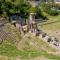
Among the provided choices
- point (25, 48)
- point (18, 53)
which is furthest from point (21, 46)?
point (18, 53)

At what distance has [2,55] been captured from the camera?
56.7ft

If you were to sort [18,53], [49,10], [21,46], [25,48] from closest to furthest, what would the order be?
[18,53] < [25,48] < [21,46] < [49,10]

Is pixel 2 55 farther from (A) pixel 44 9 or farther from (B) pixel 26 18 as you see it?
(A) pixel 44 9

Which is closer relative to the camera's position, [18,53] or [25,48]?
[18,53]

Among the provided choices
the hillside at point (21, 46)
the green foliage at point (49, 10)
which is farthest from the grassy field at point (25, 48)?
the green foliage at point (49, 10)

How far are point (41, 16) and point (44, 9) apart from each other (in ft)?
8.91

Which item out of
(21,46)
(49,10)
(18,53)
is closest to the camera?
(18,53)

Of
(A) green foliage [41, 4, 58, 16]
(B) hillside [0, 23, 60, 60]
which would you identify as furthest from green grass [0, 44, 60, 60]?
(A) green foliage [41, 4, 58, 16]

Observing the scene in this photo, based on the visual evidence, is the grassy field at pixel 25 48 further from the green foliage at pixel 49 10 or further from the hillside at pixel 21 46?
the green foliage at pixel 49 10

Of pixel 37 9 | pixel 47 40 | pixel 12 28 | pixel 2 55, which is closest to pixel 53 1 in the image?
pixel 37 9

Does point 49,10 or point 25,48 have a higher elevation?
point 49,10

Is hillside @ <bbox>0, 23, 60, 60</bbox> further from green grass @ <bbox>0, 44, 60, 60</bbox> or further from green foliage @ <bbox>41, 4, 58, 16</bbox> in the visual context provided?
green foliage @ <bbox>41, 4, 58, 16</bbox>

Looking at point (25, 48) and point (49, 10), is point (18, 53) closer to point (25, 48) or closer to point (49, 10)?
point (25, 48)

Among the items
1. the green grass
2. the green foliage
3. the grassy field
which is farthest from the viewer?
the green foliage
